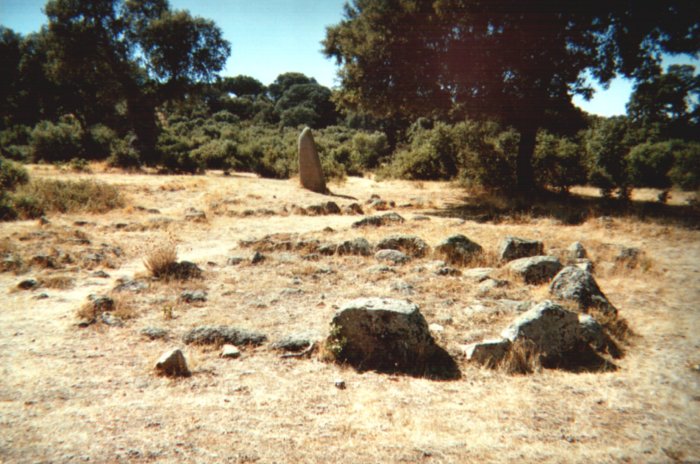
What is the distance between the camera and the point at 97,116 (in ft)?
111

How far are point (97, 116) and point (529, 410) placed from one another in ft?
131

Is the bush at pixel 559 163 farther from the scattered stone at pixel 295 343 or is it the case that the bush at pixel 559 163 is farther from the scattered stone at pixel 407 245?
the scattered stone at pixel 295 343

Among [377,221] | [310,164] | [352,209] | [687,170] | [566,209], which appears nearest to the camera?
[377,221]

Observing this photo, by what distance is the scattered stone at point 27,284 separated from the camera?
5605 mm

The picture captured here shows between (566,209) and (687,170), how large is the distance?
8604mm

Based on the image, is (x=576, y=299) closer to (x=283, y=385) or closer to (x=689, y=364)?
(x=689, y=364)

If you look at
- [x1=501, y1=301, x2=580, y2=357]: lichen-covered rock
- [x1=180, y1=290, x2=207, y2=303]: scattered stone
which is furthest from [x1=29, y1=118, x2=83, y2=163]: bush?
[x1=501, y1=301, x2=580, y2=357]: lichen-covered rock

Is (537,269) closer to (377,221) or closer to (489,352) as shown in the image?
(489,352)

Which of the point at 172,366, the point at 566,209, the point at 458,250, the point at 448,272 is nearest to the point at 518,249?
the point at 458,250

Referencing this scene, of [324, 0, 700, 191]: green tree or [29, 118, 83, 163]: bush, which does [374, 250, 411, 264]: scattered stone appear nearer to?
[324, 0, 700, 191]: green tree

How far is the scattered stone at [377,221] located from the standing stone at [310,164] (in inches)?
253

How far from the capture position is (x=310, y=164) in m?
16.5

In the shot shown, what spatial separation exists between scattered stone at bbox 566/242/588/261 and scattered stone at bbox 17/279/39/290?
8704mm

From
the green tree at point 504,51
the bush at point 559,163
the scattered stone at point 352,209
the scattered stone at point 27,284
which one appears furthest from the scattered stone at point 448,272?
the bush at point 559,163
